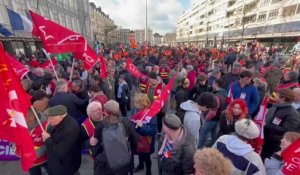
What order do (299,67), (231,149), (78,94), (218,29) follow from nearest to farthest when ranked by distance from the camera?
(231,149) < (78,94) < (299,67) < (218,29)

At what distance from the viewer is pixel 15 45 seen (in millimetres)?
18297

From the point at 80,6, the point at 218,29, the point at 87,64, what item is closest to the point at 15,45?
the point at 87,64

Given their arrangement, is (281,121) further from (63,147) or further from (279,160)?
(63,147)

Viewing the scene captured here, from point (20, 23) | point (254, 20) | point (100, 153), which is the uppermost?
point (254, 20)

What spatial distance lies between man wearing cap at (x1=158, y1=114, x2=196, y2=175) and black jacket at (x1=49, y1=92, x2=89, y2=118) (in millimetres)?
2371

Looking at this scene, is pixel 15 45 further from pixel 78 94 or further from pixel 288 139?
pixel 288 139

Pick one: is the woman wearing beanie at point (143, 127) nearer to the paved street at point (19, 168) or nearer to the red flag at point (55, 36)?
the paved street at point (19, 168)

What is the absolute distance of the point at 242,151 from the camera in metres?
2.35

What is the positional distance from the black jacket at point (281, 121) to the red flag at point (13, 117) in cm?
345

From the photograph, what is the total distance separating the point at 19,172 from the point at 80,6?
40.8 m

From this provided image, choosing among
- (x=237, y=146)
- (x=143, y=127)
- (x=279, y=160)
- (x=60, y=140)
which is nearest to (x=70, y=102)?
(x=60, y=140)

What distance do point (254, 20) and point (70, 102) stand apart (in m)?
55.6

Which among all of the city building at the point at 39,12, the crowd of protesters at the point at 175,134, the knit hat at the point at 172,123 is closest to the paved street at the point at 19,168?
the crowd of protesters at the point at 175,134

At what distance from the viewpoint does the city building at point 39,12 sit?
55.0 ft
